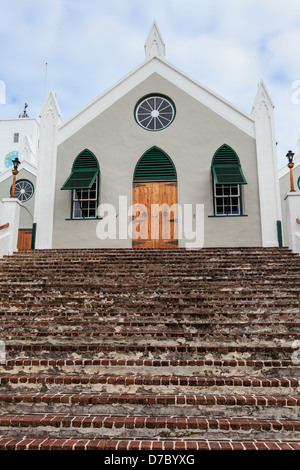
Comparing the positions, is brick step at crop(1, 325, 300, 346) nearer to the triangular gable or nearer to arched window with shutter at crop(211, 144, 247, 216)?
arched window with shutter at crop(211, 144, 247, 216)

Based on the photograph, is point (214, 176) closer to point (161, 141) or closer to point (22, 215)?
point (161, 141)

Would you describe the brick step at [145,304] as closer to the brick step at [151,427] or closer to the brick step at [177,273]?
the brick step at [177,273]

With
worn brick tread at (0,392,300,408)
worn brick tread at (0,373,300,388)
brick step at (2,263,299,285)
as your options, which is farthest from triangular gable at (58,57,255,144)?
worn brick tread at (0,392,300,408)

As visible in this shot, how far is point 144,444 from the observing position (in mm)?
4082

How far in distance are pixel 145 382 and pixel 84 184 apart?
31.2 feet

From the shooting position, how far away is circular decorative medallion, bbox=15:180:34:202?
22.4 m

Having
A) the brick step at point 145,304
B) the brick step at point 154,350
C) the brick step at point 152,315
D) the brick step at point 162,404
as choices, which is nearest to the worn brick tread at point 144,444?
the brick step at point 162,404

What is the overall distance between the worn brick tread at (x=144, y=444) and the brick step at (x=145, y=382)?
0.89 m

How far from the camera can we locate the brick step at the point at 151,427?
435 centimetres

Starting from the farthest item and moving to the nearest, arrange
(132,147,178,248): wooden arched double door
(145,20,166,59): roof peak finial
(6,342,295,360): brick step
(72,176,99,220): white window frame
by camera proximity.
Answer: (145,20,166,59): roof peak finial < (72,176,99,220): white window frame < (132,147,178,248): wooden arched double door < (6,342,295,360): brick step

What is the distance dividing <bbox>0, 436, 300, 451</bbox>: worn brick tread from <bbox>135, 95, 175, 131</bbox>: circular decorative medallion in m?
12.1

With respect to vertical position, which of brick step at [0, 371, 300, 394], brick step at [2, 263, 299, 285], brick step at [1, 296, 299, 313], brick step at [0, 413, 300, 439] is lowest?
brick step at [0, 413, 300, 439]

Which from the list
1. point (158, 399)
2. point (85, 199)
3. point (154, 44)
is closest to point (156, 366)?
point (158, 399)

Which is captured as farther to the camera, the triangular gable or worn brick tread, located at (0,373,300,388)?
the triangular gable
